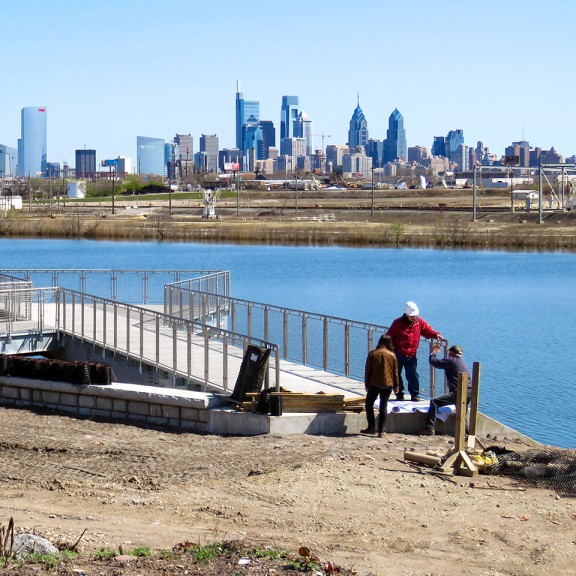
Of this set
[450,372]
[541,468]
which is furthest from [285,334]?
[541,468]

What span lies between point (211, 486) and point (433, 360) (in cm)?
462

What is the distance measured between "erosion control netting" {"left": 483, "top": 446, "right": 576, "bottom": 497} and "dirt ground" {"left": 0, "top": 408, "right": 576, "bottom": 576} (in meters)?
0.26

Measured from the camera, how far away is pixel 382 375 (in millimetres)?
16531

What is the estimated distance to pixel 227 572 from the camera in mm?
9680

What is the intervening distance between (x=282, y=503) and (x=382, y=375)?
3.93 m

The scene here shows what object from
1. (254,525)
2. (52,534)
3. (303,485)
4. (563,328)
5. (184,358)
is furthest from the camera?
(563,328)

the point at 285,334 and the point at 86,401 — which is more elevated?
the point at 285,334

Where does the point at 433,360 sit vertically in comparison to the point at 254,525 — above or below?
above

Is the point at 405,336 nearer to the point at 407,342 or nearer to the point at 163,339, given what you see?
the point at 407,342

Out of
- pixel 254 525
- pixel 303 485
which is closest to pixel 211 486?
pixel 303 485

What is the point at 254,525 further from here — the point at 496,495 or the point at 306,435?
the point at 306,435

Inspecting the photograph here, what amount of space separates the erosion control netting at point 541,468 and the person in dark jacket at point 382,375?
176 centimetres

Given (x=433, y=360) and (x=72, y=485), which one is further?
(x=433, y=360)

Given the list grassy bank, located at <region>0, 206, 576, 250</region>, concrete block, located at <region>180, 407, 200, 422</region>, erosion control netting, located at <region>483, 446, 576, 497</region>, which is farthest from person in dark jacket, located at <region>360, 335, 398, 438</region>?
grassy bank, located at <region>0, 206, 576, 250</region>
